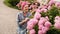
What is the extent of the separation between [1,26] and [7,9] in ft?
10.7

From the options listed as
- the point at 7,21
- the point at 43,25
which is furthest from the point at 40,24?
the point at 7,21

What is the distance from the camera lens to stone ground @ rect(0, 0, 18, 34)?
747 cm

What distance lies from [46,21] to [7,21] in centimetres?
649

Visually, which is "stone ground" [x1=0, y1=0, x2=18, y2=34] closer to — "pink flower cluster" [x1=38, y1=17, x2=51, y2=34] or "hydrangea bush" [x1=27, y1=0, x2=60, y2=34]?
"hydrangea bush" [x1=27, y1=0, x2=60, y2=34]

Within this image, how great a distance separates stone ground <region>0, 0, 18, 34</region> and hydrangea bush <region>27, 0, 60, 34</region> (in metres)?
4.77

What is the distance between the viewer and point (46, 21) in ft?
7.33

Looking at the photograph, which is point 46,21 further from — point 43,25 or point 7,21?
point 7,21

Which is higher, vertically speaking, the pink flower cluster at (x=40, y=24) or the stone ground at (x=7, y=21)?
the pink flower cluster at (x=40, y=24)

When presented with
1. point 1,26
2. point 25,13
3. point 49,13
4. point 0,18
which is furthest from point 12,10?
point 49,13

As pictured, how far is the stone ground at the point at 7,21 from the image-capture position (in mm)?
7471

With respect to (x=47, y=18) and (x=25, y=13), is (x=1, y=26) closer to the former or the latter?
(x=25, y=13)

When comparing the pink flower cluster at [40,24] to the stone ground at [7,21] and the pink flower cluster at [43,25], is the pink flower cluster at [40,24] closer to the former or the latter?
the pink flower cluster at [43,25]

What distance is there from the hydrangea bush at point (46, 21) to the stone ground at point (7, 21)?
4.77 m

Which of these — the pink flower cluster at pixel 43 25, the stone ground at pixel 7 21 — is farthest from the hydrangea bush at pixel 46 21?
the stone ground at pixel 7 21
